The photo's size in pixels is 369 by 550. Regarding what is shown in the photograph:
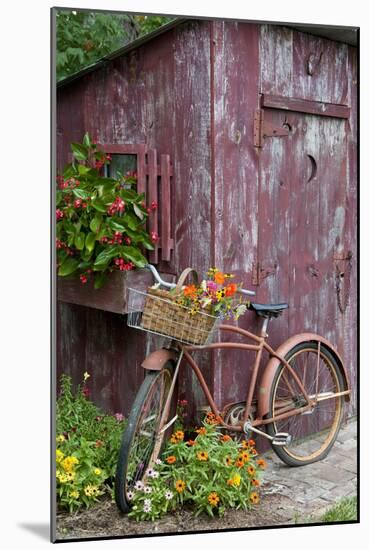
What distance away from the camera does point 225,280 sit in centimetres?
460

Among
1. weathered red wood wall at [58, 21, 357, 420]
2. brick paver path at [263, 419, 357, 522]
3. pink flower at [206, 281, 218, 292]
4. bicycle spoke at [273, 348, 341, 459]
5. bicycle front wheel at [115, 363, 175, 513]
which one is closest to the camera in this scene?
bicycle front wheel at [115, 363, 175, 513]

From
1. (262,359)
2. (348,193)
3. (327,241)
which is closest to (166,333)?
(262,359)

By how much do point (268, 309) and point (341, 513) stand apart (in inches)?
46.1

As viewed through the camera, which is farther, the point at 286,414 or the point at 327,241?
the point at 327,241

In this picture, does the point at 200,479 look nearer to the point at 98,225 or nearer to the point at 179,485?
the point at 179,485

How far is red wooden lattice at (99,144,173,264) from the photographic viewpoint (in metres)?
4.60

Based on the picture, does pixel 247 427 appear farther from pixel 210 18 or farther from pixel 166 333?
pixel 210 18

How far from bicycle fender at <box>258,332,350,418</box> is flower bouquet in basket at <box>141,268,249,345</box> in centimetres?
66

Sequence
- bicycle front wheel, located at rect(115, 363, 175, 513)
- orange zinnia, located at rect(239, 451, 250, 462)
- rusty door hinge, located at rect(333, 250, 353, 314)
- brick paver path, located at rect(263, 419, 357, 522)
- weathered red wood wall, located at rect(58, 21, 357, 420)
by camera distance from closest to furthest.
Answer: bicycle front wheel, located at rect(115, 363, 175, 513), orange zinnia, located at rect(239, 451, 250, 462), brick paver path, located at rect(263, 419, 357, 522), weathered red wood wall, located at rect(58, 21, 357, 420), rusty door hinge, located at rect(333, 250, 353, 314)

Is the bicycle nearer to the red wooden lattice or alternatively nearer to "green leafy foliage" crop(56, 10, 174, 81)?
the red wooden lattice

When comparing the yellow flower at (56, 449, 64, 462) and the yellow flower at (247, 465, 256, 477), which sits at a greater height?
the yellow flower at (56, 449, 64, 462)

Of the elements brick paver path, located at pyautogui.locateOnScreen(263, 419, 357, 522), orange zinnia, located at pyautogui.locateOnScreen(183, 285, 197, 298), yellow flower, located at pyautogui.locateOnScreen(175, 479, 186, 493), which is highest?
orange zinnia, located at pyautogui.locateOnScreen(183, 285, 197, 298)

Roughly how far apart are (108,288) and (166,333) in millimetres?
621

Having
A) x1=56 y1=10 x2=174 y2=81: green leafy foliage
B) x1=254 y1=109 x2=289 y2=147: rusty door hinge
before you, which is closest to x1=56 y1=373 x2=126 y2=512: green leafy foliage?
x1=56 y1=10 x2=174 y2=81: green leafy foliage
